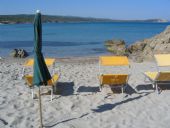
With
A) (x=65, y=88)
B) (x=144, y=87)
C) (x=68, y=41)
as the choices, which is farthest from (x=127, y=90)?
(x=68, y=41)

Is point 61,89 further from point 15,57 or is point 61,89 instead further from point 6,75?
point 15,57

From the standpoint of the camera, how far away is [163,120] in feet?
25.0

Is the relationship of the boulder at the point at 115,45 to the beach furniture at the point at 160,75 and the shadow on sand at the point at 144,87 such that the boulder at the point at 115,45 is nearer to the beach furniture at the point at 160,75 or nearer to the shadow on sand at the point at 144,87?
the shadow on sand at the point at 144,87

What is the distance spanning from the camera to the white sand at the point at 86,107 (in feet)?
24.2

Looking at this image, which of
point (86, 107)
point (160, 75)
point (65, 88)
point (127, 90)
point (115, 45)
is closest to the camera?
point (86, 107)

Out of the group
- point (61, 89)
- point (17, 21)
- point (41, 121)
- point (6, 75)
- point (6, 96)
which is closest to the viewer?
point (41, 121)

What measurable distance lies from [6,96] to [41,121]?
105 inches

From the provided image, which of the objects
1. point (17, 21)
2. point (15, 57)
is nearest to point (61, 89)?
point (15, 57)

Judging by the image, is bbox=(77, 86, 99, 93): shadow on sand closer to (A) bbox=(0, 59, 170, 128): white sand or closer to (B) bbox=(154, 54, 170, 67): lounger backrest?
(A) bbox=(0, 59, 170, 128): white sand

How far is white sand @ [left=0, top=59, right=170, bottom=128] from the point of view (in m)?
7.39

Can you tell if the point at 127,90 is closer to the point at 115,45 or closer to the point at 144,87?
the point at 144,87

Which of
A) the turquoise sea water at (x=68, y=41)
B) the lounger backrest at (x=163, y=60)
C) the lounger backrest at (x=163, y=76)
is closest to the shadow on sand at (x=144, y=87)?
the lounger backrest at (x=163, y=76)

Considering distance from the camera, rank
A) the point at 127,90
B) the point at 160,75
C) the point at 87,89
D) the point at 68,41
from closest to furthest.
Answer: the point at 160,75 < the point at 127,90 < the point at 87,89 < the point at 68,41

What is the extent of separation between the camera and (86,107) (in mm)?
8539
